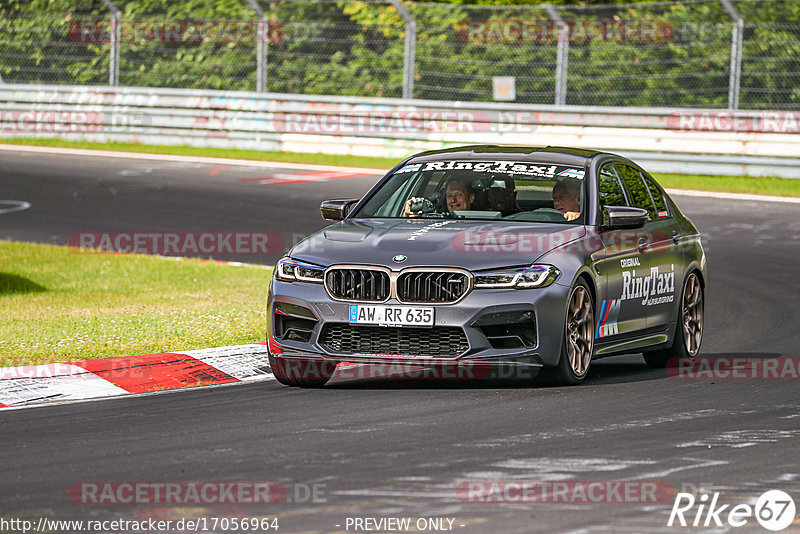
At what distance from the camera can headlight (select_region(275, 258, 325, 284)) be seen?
30.0 feet

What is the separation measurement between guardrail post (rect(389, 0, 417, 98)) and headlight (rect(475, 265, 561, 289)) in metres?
17.4

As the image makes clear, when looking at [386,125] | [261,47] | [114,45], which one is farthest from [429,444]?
[114,45]

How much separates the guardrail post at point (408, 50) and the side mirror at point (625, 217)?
651 inches

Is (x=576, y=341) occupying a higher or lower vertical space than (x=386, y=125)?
lower

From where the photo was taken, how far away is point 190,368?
997 centimetres

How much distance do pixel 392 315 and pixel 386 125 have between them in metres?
17.5

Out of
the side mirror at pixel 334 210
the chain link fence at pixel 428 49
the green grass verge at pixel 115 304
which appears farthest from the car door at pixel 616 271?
the chain link fence at pixel 428 49

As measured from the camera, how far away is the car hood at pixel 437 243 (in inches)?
354

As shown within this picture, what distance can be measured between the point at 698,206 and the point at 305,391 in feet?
41.9

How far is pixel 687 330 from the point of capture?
36.4 feet

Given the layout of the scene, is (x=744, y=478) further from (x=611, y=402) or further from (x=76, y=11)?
(x=76, y=11)

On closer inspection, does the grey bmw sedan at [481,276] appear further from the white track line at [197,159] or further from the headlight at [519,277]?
the white track line at [197,159]

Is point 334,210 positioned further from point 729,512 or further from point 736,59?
point 736,59

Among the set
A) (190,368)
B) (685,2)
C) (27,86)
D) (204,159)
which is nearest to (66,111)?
(27,86)
